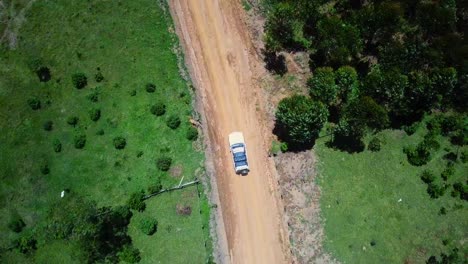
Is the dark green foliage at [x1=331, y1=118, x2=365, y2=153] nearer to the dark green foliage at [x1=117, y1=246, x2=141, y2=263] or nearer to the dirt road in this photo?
the dirt road

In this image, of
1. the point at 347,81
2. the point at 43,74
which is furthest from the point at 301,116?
the point at 43,74

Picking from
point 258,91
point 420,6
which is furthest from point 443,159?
point 258,91

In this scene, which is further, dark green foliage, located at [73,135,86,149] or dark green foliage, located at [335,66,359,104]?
dark green foliage, located at [73,135,86,149]

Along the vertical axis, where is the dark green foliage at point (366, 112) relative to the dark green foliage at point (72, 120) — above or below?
below

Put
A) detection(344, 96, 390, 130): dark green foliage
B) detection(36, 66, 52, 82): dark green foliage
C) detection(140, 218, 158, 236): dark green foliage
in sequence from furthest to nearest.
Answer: detection(36, 66, 52, 82): dark green foliage → detection(140, 218, 158, 236): dark green foliage → detection(344, 96, 390, 130): dark green foliage

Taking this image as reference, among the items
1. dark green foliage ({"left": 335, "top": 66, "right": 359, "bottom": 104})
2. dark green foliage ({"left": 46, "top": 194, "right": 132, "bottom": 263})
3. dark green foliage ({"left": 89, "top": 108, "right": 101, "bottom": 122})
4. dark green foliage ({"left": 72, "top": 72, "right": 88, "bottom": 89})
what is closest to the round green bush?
dark green foliage ({"left": 46, "top": 194, "right": 132, "bottom": 263})

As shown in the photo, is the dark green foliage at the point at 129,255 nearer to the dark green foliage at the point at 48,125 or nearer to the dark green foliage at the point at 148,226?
the dark green foliage at the point at 148,226

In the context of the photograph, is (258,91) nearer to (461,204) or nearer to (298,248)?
(298,248)

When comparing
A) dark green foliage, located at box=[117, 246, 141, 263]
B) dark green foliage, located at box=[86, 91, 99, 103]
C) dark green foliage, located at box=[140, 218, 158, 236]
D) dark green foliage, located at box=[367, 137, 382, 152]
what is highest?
dark green foliage, located at box=[86, 91, 99, 103]

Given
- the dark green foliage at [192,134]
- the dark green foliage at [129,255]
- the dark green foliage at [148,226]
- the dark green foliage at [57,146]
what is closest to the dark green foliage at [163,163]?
the dark green foliage at [192,134]
